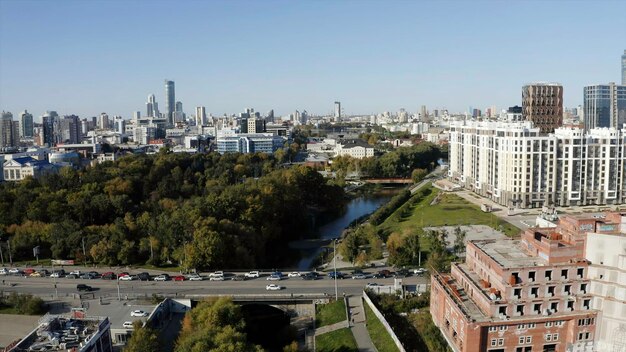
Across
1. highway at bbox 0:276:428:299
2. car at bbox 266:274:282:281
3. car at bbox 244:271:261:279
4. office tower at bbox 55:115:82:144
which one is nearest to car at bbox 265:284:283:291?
highway at bbox 0:276:428:299

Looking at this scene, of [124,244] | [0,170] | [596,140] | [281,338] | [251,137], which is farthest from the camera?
[251,137]

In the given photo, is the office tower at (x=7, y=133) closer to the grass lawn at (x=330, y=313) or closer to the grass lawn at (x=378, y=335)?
the grass lawn at (x=330, y=313)

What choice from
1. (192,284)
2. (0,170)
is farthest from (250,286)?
(0,170)

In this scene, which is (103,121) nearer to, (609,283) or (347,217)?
(347,217)

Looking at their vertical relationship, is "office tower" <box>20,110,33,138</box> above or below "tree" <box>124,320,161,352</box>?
above

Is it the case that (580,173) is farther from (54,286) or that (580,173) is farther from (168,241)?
(54,286)

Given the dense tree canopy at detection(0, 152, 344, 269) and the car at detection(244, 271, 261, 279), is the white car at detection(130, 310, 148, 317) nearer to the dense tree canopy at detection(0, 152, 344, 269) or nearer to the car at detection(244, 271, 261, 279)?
the dense tree canopy at detection(0, 152, 344, 269)

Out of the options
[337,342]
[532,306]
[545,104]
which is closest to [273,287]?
[337,342]
